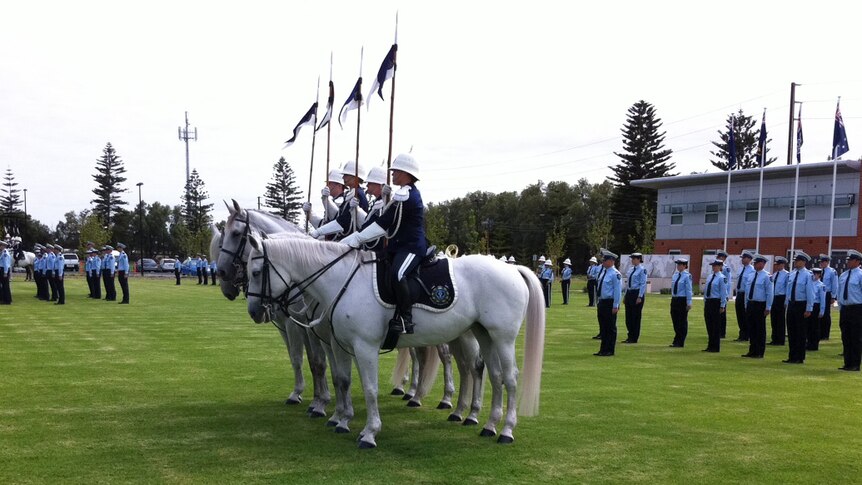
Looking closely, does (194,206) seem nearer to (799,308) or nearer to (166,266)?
(166,266)

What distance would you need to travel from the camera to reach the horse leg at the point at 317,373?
312 inches

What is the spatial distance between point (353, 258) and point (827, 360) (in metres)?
12.1

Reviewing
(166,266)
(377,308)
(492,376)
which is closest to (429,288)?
(377,308)

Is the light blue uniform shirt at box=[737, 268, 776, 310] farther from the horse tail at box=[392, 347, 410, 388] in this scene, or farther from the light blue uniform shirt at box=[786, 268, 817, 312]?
the horse tail at box=[392, 347, 410, 388]

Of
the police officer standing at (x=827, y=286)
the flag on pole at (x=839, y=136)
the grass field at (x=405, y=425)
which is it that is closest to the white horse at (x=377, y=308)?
the grass field at (x=405, y=425)

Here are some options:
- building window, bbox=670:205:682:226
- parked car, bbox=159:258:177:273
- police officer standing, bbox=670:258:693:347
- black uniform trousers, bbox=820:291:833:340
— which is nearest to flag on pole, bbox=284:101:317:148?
A: police officer standing, bbox=670:258:693:347

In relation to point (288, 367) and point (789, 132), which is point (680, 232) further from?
point (288, 367)

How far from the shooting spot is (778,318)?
54.6 ft

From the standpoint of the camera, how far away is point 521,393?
7434 millimetres

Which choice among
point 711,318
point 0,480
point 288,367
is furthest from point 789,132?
point 0,480

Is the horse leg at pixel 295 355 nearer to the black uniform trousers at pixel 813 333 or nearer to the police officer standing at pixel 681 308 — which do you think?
the police officer standing at pixel 681 308

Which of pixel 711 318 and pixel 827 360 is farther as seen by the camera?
pixel 711 318

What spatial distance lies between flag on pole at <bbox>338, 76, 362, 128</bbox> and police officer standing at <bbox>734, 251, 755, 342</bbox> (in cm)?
1017

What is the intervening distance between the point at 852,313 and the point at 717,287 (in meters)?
3.21
